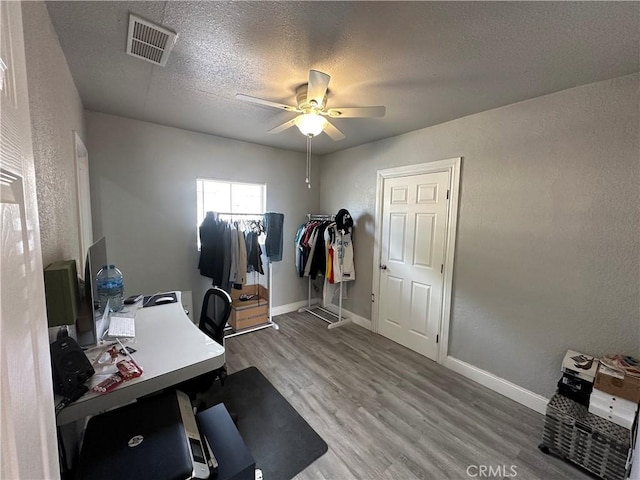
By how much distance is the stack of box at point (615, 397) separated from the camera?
4.93ft

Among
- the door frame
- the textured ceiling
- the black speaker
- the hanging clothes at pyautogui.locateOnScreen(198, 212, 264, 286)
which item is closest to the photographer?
the black speaker

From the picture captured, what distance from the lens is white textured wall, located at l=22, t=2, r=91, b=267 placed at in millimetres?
1060

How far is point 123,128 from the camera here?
264cm

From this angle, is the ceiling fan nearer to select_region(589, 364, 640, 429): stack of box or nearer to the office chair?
the office chair

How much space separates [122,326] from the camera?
65.0 inches

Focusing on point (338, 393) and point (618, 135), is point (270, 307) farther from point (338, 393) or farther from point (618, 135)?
point (618, 135)

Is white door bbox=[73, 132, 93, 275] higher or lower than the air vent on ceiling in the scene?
lower

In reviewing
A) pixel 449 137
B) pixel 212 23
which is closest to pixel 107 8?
pixel 212 23

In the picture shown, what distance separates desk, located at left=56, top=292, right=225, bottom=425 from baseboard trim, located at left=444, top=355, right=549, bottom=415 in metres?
2.30

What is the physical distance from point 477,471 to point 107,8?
3193 millimetres

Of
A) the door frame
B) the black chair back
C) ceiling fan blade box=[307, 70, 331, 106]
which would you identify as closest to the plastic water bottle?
the black chair back

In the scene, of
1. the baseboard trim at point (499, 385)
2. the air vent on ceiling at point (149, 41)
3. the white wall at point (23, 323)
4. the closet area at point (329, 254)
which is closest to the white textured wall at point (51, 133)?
the air vent on ceiling at point (149, 41)

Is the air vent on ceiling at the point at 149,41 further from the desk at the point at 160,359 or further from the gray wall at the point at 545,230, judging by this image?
the gray wall at the point at 545,230

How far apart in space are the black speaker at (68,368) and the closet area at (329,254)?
8.90 feet
